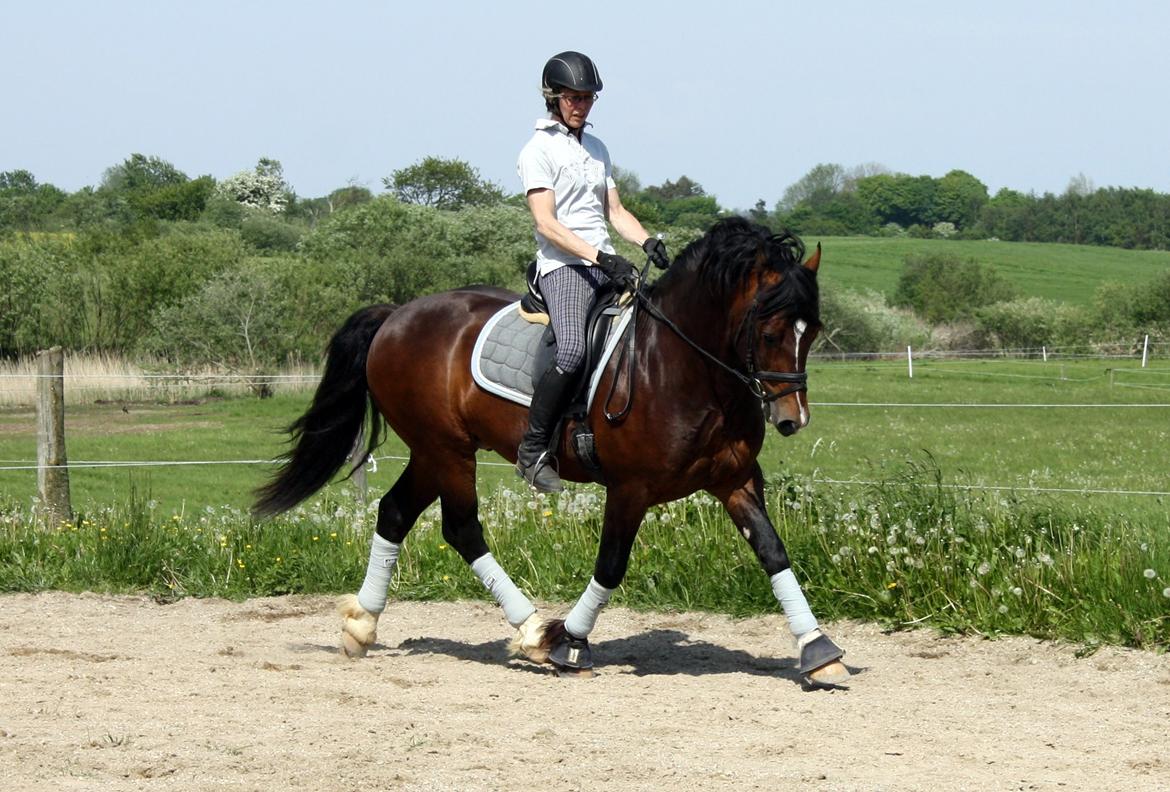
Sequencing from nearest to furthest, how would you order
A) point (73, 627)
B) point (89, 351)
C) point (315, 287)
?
point (73, 627)
point (315, 287)
point (89, 351)

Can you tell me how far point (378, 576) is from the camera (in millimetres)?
7594

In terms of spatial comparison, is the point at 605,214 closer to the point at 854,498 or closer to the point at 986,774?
the point at 854,498

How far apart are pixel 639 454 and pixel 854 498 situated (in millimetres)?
2561

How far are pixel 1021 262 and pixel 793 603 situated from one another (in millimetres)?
84222

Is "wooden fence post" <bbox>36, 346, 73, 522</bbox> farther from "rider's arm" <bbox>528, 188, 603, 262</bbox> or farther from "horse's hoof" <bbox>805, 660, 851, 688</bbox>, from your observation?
"horse's hoof" <bbox>805, 660, 851, 688</bbox>

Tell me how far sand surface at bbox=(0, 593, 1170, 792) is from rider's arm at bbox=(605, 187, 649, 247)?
7.07 feet

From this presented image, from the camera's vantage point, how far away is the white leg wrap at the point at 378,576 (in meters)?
7.54

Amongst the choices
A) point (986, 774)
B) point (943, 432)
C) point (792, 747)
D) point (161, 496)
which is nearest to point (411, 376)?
point (792, 747)

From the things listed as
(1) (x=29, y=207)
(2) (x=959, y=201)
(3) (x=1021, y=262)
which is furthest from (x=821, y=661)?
(2) (x=959, y=201)

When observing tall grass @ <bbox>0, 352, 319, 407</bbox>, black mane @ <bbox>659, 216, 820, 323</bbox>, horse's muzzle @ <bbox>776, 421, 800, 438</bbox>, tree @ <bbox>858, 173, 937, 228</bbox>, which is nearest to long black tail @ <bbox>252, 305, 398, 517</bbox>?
black mane @ <bbox>659, 216, 820, 323</bbox>

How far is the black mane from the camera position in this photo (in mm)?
6070

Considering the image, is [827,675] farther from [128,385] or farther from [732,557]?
[128,385]

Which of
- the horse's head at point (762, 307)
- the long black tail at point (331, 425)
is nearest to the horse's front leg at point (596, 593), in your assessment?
the horse's head at point (762, 307)

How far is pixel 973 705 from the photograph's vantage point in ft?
19.5
